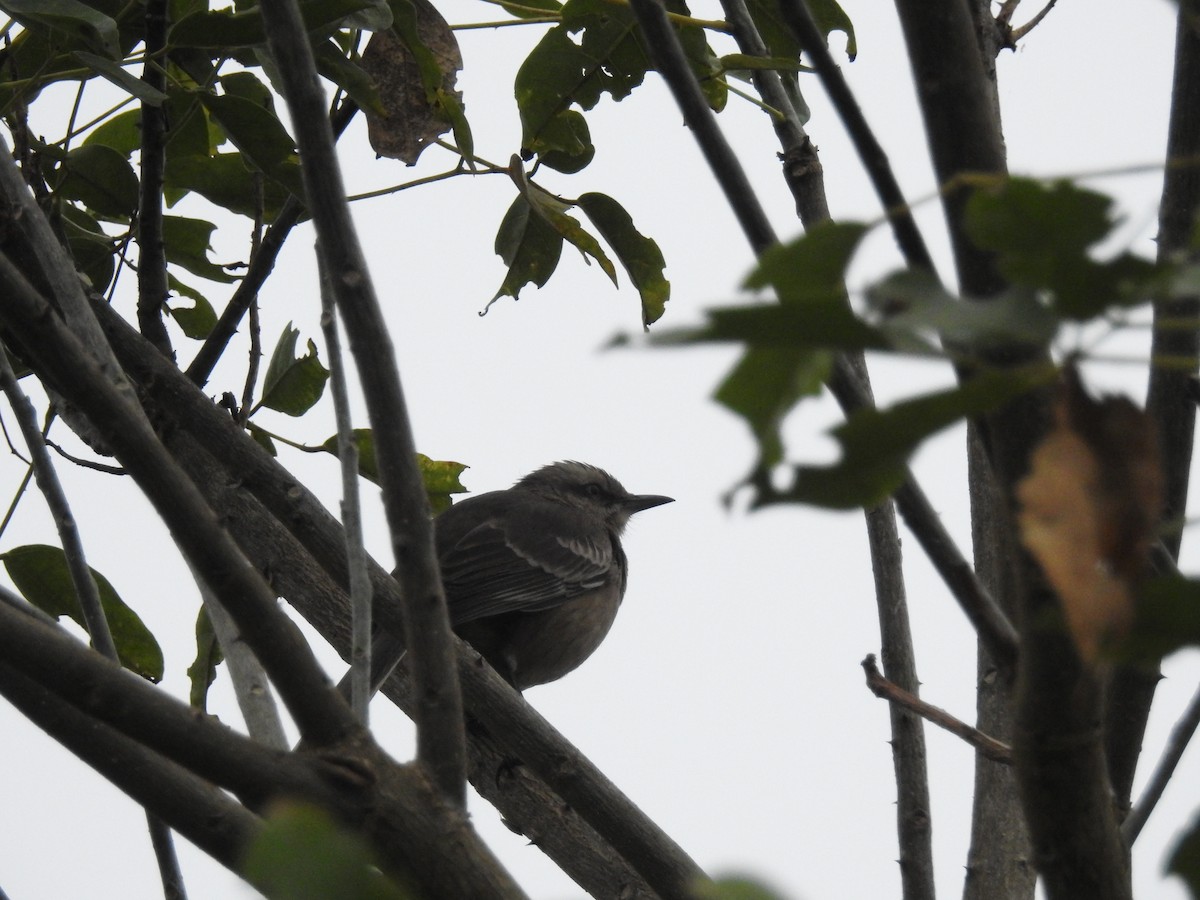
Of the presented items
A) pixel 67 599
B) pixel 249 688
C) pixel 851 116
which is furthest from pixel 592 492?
pixel 851 116

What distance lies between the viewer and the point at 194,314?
4.36 m

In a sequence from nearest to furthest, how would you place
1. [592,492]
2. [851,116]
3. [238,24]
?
1. [851,116]
2. [238,24]
3. [592,492]

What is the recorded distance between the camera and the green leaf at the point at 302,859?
2.52 feet

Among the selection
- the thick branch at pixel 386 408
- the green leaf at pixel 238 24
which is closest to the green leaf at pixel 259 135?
the green leaf at pixel 238 24

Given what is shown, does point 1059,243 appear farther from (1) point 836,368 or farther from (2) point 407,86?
(2) point 407,86

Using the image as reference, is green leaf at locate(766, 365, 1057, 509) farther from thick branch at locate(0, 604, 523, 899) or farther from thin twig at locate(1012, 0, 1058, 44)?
thin twig at locate(1012, 0, 1058, 44)

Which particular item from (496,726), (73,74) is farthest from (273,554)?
(73,74)

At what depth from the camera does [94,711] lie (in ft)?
5.60

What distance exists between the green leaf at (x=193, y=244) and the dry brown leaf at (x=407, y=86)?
0.79 meters

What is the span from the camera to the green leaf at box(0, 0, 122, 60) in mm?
2599

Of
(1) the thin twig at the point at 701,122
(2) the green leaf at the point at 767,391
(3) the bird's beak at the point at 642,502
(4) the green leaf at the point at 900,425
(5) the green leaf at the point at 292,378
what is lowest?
(4) the green leaf at the point at 900,425

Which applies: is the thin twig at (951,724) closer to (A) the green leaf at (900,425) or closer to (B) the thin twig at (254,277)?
(A) the green leaf at (900,425)

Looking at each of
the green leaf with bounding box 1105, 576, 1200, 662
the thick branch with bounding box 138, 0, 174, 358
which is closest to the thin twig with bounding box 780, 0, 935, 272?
the green leaf with bounding box 1105, 576, 1200, 662

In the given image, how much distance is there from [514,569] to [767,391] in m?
6.41
